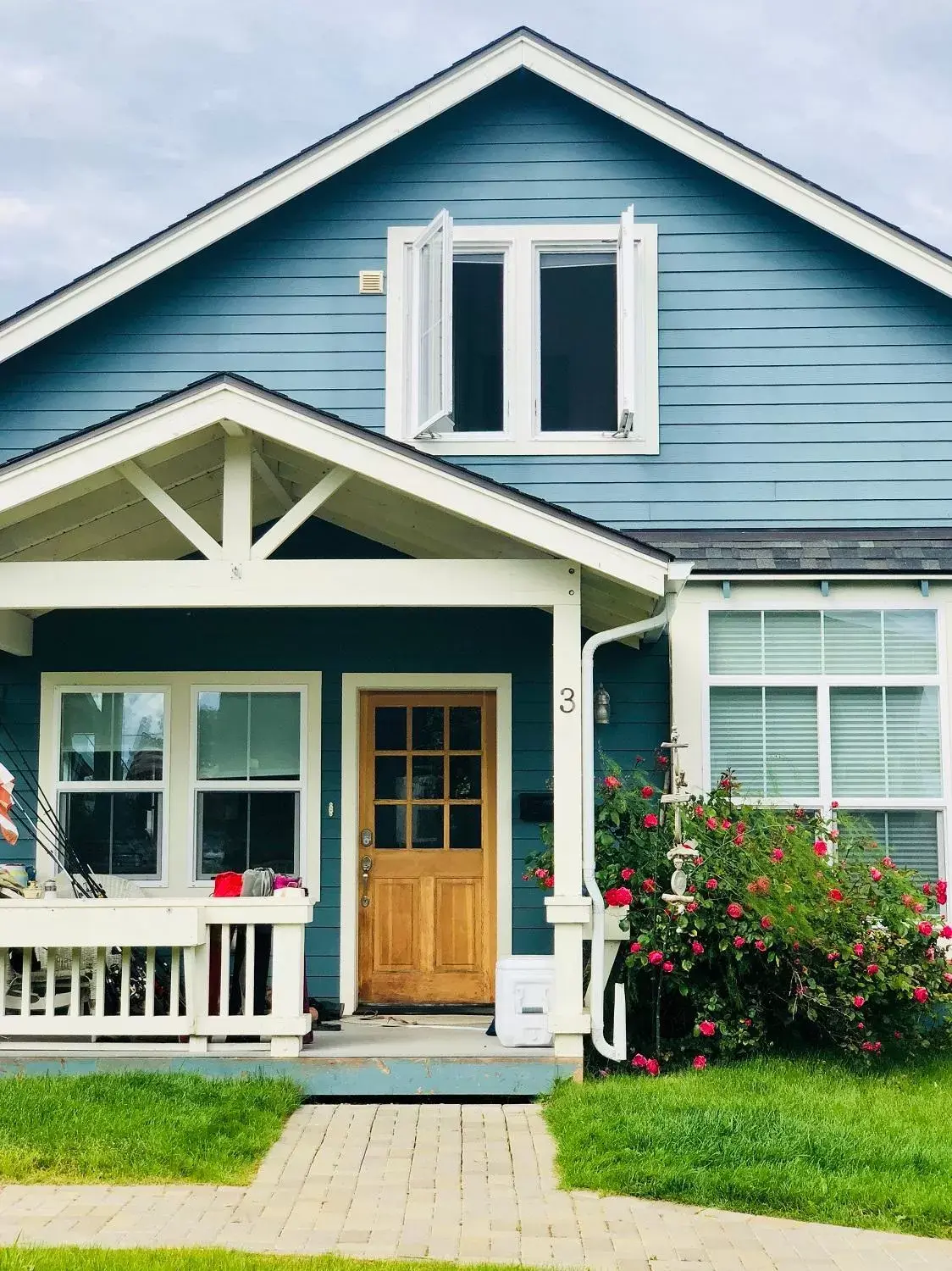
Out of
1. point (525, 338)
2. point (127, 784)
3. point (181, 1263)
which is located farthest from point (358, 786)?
point (181, 1263)

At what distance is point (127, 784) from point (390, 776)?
168 cm

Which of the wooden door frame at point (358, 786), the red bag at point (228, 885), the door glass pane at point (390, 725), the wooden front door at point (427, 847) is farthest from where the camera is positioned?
the door glass pane at point (390, 725)

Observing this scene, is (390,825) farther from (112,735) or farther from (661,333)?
(661,333)

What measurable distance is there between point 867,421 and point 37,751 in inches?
228

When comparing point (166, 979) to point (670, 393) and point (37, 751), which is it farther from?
point (670, 393)

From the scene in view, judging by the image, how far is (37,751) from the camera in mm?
9234

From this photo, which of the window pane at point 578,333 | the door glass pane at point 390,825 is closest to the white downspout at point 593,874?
the door glass pane at point 390,825

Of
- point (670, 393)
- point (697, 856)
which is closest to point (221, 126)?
point (670, 393)

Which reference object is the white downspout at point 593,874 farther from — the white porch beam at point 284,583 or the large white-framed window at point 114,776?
the large white-framed window at point 114,776

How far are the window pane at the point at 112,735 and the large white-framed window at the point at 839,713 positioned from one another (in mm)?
3525

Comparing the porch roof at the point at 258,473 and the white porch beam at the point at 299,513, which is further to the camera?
the white porch beam at the point at 299,513

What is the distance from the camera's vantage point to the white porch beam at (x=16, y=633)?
8.70 metres

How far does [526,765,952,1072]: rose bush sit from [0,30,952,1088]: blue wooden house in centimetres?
93

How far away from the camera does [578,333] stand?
9734 mm
